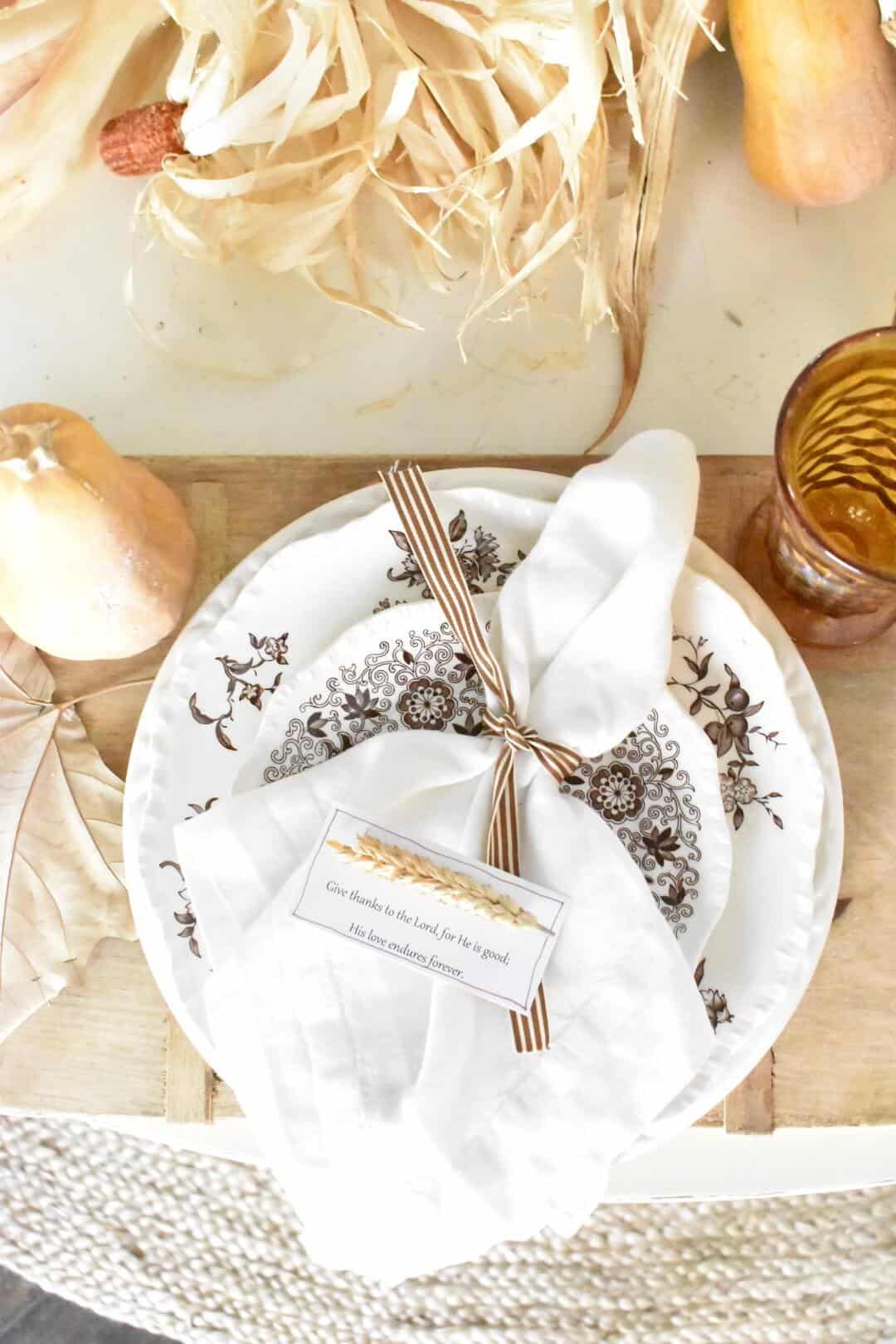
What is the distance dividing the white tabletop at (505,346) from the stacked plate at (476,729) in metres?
0.13

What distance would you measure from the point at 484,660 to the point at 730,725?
12 cm

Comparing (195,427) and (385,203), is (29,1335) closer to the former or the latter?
(195,427)

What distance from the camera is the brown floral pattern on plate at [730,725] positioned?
0.50 metres

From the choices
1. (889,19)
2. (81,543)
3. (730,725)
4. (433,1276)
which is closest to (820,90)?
(889,19)

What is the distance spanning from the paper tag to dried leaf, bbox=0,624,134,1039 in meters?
0.17

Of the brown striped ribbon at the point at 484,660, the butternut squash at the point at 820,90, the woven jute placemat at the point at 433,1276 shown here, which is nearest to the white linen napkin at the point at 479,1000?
the brown striped ribbon at the point at 484,660

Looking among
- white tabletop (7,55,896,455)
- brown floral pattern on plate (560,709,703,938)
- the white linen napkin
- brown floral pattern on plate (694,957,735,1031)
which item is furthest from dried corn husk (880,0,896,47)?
brown floral pattern on plate (694,957,735,1031)

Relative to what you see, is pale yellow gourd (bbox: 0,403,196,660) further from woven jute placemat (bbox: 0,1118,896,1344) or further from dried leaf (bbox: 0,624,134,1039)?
woven jute placemat (bbox: 0,1118,896,1344)

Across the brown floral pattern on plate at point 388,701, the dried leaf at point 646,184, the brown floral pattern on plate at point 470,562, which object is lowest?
the brown floral pattern on plate at point 388,701

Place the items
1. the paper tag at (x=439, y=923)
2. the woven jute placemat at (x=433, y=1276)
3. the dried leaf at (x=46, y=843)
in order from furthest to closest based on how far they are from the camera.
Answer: the woven jute placemat at (x=433, y=1276), the dried leaf at (x=46, y=843), the paper tag at (x=439, y=923)

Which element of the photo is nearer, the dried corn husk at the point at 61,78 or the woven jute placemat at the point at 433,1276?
the dried corn husk at the point at 61,78

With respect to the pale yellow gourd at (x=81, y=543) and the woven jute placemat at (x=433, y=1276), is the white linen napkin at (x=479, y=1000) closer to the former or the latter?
the pale yellow gourd at (x=81, y=543)

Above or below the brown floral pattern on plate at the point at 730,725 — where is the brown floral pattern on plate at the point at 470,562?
above

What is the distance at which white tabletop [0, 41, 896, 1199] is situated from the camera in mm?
627
